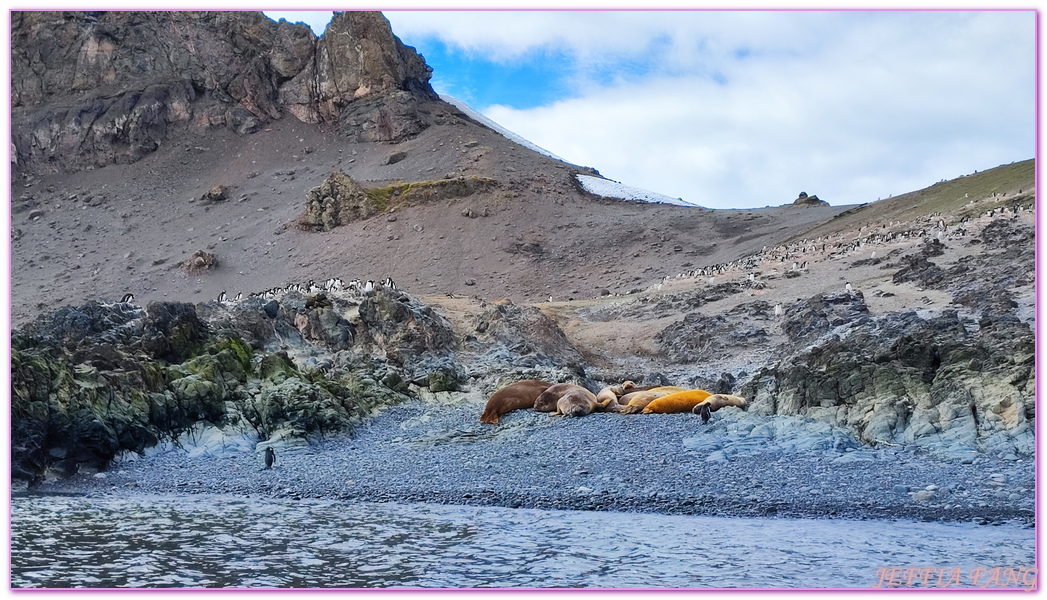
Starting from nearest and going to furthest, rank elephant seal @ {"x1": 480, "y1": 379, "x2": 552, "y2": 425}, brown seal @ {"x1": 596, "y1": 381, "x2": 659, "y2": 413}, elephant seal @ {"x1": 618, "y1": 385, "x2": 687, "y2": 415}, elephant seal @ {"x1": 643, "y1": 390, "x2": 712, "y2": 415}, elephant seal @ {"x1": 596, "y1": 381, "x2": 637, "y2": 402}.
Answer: elephant seal @ {"x1": 643, "y1": 390, "x2": 712, "y2": 415} < elephant seal @ {"x1": 618, "y1": 385, "x2": 687, "y2": 415} < brown seal @ {"x1": 596, "y1": 381, "x2": 659, "y2": 413} < elephant seal @ {"x1": 480, "y1": 379, "x2": 552, "y2": 425} < elephant seal @ {"x1": 596, "y1": 381, "x2": 637, "y2": 402}

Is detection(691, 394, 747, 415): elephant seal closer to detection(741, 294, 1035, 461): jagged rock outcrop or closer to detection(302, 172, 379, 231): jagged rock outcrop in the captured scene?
detection(741, 294, 1035, 461): jagged rock outcrop

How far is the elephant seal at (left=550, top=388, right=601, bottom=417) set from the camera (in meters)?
18.4

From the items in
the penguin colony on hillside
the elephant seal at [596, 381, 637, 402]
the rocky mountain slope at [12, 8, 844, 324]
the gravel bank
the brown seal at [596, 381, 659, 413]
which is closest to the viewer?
the gravel bank

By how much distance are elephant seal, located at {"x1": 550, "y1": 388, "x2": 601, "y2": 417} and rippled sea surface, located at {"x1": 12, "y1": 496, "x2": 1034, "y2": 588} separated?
19.3 ft

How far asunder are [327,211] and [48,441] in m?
57.4

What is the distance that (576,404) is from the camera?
18.5m

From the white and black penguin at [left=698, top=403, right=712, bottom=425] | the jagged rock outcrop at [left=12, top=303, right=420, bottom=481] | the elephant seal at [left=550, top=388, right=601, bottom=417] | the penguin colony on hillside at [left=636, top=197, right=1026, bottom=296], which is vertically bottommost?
the white and black penguin at [left=698, top=403, right=712, bottom=425]

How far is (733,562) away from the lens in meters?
9.47

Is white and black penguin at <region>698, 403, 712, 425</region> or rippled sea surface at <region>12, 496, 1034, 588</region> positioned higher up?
white and black penguin at <region>698, 403, 712, 425</region>

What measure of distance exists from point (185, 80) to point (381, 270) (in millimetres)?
44600

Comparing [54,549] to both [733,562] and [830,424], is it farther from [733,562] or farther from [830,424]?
[830,424]

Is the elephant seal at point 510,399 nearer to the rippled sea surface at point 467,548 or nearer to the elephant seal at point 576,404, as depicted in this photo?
the elephant seal at point 576,404

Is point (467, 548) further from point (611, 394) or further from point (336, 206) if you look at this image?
point (336, 206)

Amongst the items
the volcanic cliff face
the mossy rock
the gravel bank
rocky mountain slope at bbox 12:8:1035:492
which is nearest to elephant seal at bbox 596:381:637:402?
the gravel bank
